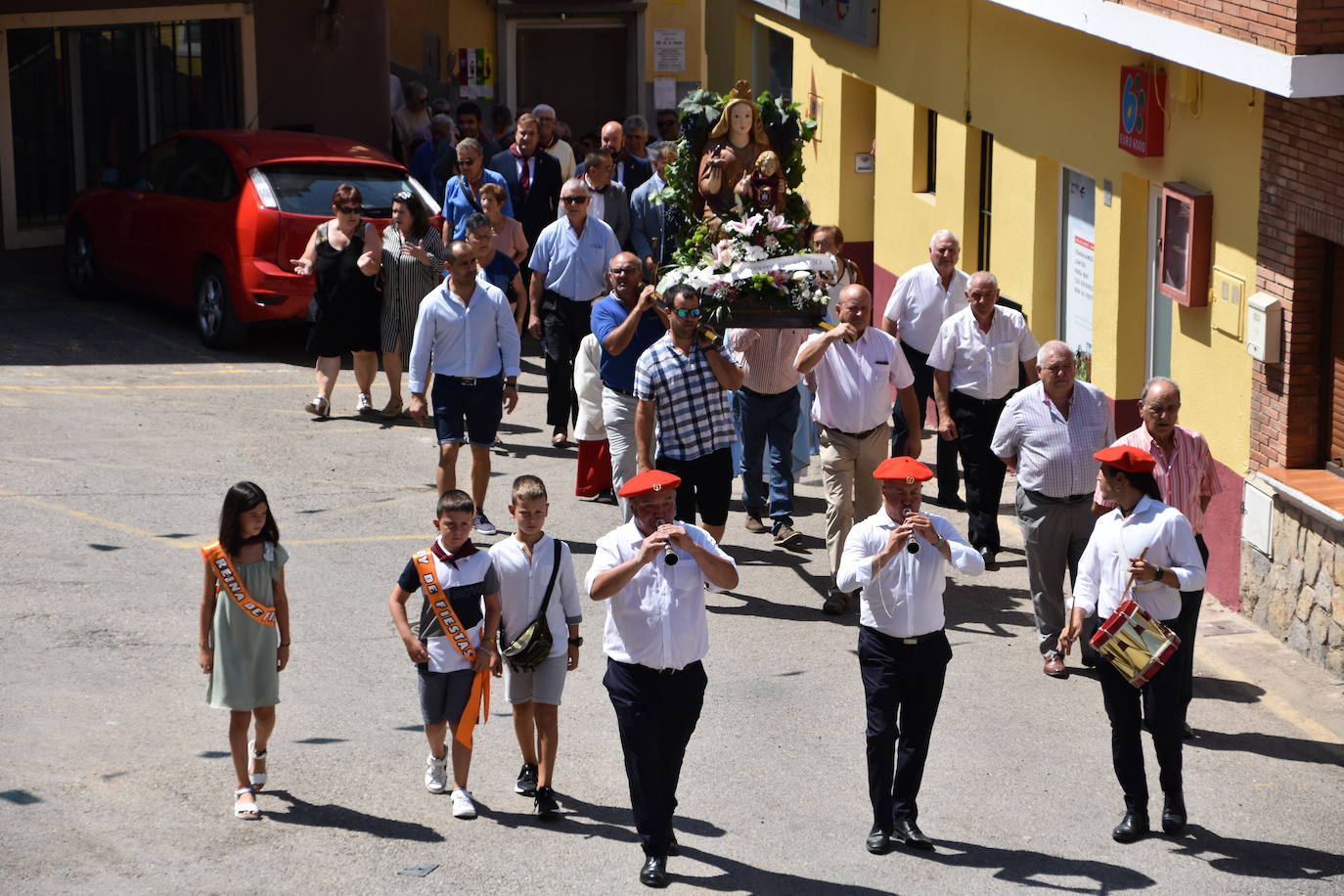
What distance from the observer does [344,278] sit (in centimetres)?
1534

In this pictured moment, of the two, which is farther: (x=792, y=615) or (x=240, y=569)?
(x=792, y=615)

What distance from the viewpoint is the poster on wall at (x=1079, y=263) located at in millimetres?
14141

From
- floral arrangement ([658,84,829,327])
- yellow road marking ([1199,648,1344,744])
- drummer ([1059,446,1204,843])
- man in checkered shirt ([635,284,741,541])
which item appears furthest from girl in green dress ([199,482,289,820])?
yellow road marking ([1199,648,1344,744])

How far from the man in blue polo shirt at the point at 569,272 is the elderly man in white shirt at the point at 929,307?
6.94ft

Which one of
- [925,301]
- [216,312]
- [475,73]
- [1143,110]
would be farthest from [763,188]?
[475,73]

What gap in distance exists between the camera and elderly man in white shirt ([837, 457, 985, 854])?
26.9 ft

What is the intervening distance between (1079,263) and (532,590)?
7111 mm

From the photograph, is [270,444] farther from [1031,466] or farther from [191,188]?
[1031,466]

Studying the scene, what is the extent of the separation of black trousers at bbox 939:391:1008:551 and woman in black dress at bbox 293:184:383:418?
16.7ft

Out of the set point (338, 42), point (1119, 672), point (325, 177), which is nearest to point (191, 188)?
point (325, 177)

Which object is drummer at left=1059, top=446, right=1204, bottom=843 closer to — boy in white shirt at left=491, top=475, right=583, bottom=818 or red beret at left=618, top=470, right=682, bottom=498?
red beret at left=618, top=470, right=682, bottom=498

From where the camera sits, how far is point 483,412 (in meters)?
12.4

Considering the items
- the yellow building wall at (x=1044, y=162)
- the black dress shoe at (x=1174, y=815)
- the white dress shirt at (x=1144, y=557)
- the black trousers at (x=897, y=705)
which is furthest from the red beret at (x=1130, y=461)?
the yellow building wall at (x=1044, y=162)

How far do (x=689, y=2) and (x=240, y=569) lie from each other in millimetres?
21813
